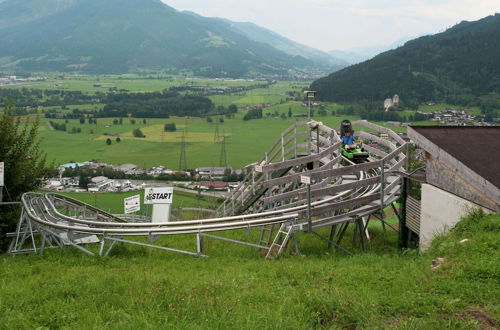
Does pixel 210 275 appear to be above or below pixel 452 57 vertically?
below

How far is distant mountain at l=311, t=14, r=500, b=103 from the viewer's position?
102 metres

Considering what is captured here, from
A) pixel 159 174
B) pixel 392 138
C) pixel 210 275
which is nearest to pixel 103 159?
pixel 159 174

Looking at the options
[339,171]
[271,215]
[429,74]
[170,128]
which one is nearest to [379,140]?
[339,171]

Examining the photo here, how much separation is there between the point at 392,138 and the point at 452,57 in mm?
116514

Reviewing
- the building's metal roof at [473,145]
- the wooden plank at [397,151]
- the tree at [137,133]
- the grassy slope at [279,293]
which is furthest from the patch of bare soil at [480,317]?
the tree at [137,133]

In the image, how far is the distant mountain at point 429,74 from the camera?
336 ft

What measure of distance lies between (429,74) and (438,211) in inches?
Result: 4377

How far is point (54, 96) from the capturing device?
149375 millimetres

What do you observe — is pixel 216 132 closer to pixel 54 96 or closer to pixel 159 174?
pixel 159 174

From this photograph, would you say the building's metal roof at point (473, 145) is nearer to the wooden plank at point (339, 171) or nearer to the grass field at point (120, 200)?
the wooden plank at point (339, 171)

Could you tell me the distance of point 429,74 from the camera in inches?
4444

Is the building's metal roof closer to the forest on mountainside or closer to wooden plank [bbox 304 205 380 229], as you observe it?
wooden plank [bbox 304 205 380 229]

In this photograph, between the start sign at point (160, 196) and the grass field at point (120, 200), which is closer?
the start sign at point (160, 196)

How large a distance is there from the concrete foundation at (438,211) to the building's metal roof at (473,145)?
763 mm
